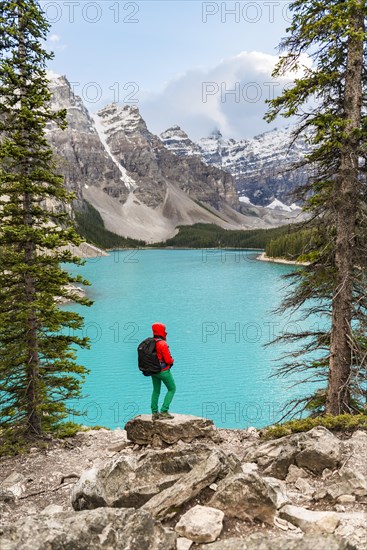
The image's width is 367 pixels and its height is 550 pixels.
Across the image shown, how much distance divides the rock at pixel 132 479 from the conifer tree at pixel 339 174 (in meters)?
5.71

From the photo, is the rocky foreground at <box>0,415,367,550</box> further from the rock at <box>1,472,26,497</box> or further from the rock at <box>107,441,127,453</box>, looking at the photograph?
the rock at <box>107,441,127,453</box>

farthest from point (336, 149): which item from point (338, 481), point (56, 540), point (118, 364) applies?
point (118, 364)

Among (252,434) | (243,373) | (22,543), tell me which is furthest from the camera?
(243,373)

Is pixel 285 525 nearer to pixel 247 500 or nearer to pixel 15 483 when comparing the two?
pixel 247 500

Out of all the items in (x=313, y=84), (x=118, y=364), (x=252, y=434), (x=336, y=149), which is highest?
(x=313, y=84)

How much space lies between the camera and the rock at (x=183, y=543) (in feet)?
14.8

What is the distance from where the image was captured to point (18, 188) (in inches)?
436

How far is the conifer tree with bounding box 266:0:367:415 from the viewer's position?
1024cm

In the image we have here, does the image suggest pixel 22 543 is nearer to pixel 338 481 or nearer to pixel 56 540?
pixel 56 540

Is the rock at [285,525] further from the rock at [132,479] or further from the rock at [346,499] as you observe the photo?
the rock at [132,479]

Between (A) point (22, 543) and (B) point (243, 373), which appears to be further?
(B) point (243, 373)

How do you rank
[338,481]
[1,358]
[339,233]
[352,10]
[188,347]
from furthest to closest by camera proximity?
1. [188,347]
2. [1,358]
3. [339,233]
4. [352,10]
5. [338,481]

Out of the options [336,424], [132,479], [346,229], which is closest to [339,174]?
[346,229]

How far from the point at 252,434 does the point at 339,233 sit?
678cm
